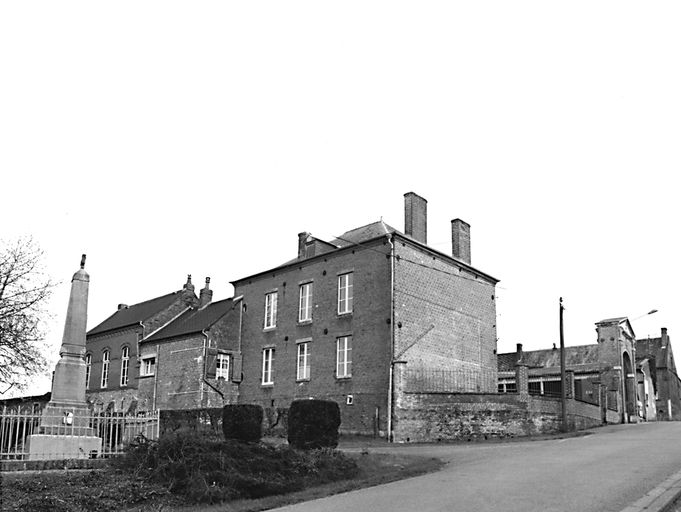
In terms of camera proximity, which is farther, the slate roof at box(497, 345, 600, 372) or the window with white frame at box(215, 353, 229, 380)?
the slate roof at box(497, 345, 600, 372)

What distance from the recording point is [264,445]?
547 inches

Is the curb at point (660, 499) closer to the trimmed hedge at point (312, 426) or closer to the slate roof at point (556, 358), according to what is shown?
the trimmed hedge at point (312, 426)

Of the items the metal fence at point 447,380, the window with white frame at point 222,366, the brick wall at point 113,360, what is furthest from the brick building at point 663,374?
the brick wall at point 113,360

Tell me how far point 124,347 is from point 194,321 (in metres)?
8.22

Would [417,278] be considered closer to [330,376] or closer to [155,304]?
[330,376]

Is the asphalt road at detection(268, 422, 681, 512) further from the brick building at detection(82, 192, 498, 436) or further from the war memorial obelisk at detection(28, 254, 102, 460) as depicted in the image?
the brick building at detection(82, 192, 498, 436)

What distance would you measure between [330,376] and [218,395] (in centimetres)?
775

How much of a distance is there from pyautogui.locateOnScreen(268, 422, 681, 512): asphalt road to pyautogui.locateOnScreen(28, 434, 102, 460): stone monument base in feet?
20.0

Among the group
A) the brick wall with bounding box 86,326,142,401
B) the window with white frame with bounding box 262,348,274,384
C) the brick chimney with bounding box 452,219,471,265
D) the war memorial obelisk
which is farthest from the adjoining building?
the war memorial obelisk

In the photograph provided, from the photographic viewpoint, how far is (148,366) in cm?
4038

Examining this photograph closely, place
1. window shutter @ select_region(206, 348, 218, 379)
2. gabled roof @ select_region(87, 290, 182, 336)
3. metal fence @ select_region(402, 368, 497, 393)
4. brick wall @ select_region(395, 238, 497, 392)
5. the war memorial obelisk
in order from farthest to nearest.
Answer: gabled roof @ select_region(87, 290, 182, 336) < window shutter @ select_region(206, 348, 218, 379) < brick wall @ select_region(395, 238, 497, 392) < metal fence @ select_region(402, 368, 497, 393) < the war memorial obelisk

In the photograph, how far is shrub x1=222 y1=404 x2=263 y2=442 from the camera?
18094 millimetres

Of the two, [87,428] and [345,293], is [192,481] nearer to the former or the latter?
[87,428]

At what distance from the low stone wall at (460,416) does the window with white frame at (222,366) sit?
12760 mm
